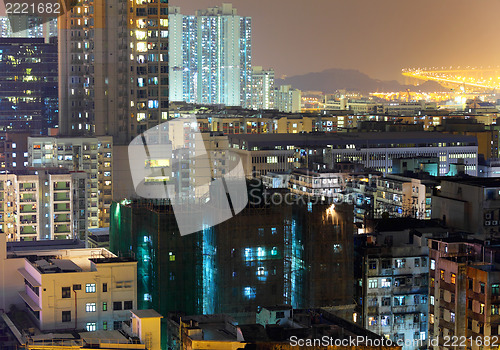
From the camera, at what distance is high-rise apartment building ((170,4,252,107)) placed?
72.2 metres

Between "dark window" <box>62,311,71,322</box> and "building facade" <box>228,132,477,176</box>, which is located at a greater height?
"building facade" <box>228,132,477,176</box>

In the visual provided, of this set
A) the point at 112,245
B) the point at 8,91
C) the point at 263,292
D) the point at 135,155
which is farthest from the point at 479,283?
the point at 8,91

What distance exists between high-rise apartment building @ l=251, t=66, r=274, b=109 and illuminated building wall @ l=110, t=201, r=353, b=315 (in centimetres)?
5669

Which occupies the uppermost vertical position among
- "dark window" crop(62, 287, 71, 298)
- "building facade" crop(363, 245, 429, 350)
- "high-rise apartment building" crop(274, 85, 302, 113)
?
"high-rise apartment building" crop(274, 85, 302, 113)

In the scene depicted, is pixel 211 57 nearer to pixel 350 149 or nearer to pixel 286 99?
pixel 286 99

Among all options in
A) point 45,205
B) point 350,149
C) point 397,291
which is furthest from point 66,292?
point 350,149

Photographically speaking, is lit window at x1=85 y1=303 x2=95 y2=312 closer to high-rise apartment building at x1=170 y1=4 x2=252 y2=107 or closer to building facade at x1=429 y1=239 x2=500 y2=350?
building facade at x1=429 y1=239 x2=500 y2=350

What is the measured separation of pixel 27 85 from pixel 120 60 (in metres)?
19.9

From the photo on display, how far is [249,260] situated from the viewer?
58.5ft

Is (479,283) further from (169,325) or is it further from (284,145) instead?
(284,145)

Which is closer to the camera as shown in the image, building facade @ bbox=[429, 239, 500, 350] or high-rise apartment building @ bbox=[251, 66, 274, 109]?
building facade @ bbox=[429, 239, 500, 350]

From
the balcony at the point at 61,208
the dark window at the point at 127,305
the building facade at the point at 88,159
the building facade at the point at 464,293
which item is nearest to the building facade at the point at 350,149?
the building facade at the point at 88,159

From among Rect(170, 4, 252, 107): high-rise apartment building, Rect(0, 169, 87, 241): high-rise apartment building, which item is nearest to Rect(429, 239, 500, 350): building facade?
Rect(0, 169, 87, 241): high-rise apartment building

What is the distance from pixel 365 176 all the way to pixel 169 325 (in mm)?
14853
